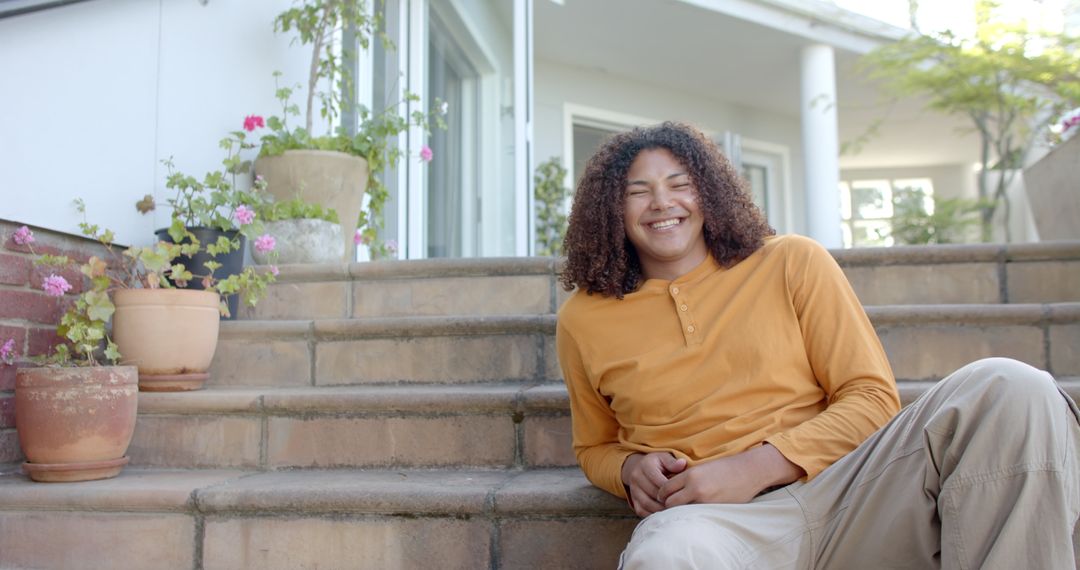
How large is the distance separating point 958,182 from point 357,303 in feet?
26.1

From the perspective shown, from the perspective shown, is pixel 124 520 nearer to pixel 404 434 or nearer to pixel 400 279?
pixel 404 434

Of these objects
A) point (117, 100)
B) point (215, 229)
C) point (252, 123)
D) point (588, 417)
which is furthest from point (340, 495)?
point (252, 123)

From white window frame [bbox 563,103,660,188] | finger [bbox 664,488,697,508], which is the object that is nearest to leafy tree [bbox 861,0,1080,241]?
white window frame [bbox 563,103,660,188]

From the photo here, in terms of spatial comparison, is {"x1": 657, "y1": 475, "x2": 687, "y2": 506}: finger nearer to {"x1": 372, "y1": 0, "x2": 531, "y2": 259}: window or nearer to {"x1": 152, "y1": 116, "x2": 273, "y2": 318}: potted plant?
{"x1": 152, "y1": 116, "x2": 273, "y2": 318}: potted plant

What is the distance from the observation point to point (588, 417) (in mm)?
1606

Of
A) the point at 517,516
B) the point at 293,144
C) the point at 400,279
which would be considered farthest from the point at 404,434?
the point at 293,144

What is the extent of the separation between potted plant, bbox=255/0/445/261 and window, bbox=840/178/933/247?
6.30 metres

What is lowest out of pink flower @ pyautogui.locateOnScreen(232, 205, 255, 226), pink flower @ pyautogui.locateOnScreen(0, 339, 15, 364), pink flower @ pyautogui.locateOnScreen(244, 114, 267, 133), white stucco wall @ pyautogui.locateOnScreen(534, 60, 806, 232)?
pink flower @ pyautogui.locateOnScreen(0, 339, 15, 364)

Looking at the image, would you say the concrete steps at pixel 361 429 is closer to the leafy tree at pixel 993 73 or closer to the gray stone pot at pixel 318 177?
the gray stone pot at pixel 318 177

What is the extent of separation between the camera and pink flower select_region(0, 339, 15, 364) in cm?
→ 206

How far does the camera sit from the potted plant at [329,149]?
10.4 feet

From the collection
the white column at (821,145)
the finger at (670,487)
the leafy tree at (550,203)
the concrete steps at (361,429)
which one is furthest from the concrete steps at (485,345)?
the leafy tree at (550,203)

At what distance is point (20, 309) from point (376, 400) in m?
0.98

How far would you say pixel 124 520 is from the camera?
1.83 m
